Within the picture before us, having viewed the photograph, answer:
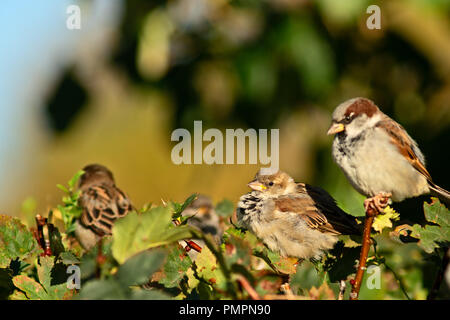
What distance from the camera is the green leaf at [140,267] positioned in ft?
2.56

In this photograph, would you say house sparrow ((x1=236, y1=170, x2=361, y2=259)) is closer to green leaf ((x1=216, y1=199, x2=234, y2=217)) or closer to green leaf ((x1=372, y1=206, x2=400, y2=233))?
green leaf ((x1=216, y1=199, x2=234, y2=217))

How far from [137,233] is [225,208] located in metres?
1.11

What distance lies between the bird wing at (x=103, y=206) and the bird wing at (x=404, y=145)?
7.13 ft

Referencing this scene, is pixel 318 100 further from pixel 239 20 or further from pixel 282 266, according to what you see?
pixel 282 266

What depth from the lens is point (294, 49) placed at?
2.92 m

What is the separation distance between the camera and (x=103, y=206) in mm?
4484

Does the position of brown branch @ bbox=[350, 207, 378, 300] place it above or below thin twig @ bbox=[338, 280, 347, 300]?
above

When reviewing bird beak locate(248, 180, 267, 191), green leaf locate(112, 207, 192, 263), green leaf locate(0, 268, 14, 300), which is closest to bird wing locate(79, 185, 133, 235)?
bird beak locate(248, 180, 267, 191)

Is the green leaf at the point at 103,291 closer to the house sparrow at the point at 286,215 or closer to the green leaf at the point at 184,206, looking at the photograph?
the green leaf at the point at 184,206

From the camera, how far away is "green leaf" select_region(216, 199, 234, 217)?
192 centimetres

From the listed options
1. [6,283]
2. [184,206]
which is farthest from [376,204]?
Result: [6,283]

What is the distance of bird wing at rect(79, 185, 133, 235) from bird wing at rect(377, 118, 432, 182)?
2173 millimetres

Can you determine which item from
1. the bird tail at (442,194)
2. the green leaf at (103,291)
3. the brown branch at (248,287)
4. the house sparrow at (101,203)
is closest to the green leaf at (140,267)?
the green leaf at (103,291)
